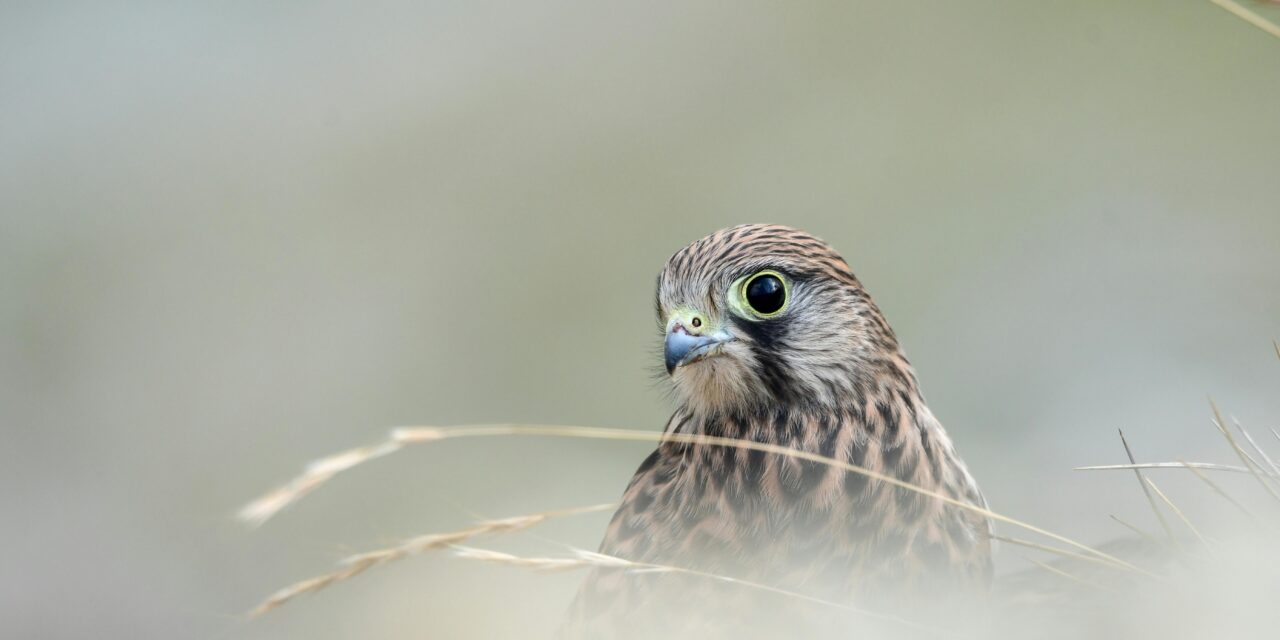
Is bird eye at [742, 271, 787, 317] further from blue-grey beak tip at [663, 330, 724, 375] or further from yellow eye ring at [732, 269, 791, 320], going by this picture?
blue-grey beak tip at [663, 330, 724, 375]

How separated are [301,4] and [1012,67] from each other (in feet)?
17.4

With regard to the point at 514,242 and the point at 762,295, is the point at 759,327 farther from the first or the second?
the point at 514,242

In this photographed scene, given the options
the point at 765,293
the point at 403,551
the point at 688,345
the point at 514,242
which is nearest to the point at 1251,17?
the point at 765,293

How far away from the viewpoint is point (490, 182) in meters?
9.91

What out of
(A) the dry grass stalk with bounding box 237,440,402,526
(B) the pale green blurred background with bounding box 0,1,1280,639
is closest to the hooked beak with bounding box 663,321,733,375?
(A) the dry grass stalk with bounding box 237,440,402,526

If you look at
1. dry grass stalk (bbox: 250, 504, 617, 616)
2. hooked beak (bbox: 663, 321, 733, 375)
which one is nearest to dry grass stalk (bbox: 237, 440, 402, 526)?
dry grass stalk (bbox: 250, 504, 617, 616)

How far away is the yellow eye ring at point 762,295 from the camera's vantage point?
3.18 m

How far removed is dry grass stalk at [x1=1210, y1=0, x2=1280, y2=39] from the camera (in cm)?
226

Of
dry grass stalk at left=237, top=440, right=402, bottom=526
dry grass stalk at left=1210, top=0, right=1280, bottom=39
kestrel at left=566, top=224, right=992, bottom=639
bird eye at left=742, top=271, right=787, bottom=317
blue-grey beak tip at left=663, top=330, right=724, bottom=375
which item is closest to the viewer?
dry grass stalk at left=237, top=440, right=402, bottom=526

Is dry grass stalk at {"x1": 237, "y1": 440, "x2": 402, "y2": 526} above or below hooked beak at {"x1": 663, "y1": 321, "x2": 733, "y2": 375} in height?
above

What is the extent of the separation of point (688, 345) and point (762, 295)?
8.6 inches

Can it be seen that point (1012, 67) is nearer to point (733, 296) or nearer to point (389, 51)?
point (389, 51)

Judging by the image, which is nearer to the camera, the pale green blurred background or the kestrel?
the kestrel

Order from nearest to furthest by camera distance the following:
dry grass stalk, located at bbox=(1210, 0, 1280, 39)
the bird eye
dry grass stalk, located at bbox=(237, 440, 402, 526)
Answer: dry grass stalk, located at bbox=(237, 440, 402, 526), dry grass stalk, located at bbox=(1210, 0, 1280, 39), the bird eye
